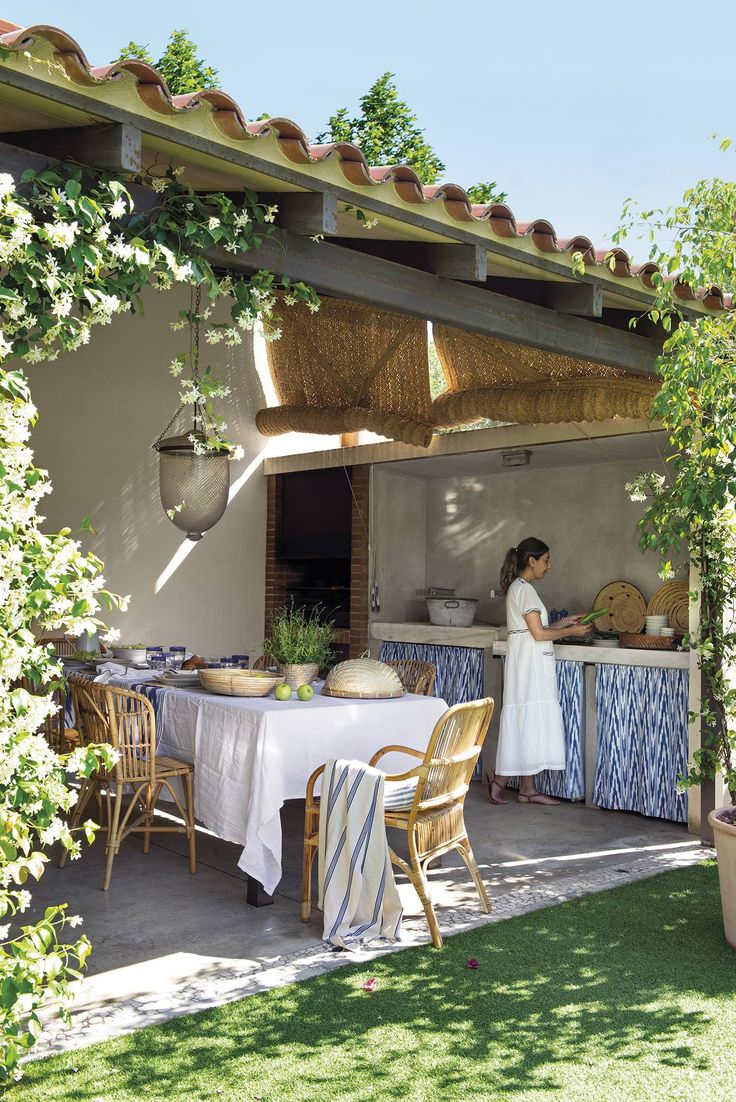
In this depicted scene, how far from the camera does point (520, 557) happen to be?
6844 mm

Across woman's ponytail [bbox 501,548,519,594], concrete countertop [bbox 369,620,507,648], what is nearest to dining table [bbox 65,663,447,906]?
woman's ponytail [bbox 501,548,519,594]

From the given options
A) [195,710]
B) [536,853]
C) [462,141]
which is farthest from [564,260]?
[462,141]

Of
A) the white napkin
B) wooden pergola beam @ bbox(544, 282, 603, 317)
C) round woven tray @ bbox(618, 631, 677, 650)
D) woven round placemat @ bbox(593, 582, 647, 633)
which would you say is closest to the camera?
wooden pergola beam @ bbox(544, 282, 603, 317)

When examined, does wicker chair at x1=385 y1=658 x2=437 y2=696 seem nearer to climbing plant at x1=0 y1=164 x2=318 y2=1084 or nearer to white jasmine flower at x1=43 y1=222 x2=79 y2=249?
climbing plant at x1=0 y1=164 x2=318 y2=1084

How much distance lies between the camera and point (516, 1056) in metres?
3.12

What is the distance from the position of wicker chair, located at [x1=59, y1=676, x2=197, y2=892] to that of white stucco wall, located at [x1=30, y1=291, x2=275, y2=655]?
3.02m

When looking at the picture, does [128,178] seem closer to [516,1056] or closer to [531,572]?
[516,1056]

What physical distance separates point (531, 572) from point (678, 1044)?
3.90 m

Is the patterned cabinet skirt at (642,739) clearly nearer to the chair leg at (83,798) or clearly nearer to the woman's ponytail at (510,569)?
the woman's ponytail at (510,569)

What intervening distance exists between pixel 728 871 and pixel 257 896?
6.49ft

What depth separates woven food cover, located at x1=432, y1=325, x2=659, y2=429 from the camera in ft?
19.7

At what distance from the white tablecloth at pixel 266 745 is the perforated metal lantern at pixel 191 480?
48.9 inches

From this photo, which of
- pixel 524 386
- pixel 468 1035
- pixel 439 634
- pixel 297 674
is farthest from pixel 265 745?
pixel 439 634

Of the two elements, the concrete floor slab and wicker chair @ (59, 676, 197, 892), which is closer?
the concrete floor slab
